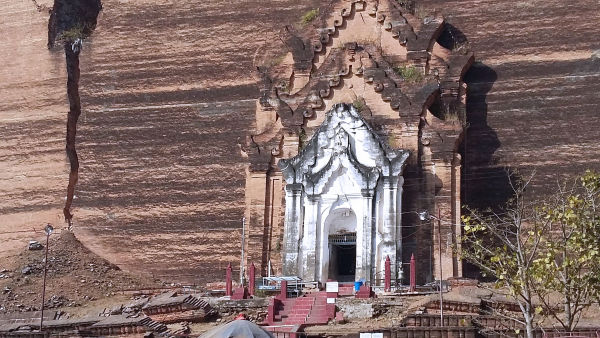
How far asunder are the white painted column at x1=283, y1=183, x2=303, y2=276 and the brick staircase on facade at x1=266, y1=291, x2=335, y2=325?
2.73m

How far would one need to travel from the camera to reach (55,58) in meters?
40.6

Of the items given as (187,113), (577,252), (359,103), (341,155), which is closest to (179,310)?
(341,155)

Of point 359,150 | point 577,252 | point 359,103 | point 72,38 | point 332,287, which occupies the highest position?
point 72,38

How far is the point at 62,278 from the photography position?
35.3 metres

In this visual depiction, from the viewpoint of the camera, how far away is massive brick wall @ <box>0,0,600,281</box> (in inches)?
1315

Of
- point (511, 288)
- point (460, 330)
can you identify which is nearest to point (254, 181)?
point (460, 330)

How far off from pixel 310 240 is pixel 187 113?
8726 millimetres

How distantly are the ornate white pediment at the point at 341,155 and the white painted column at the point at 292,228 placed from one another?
0.31 meters

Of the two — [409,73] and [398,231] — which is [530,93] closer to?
[409,73]

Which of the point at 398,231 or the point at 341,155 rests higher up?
the point at 341,155

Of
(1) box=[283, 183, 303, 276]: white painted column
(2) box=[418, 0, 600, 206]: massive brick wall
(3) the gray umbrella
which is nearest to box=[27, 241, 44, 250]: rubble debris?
(1) box=[283, 183, 303, 276]: white painted column

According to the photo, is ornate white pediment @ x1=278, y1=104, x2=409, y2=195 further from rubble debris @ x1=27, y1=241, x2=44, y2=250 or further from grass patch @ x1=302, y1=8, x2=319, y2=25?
rubble debris @ x1=27, y1=241, x2=44, y2=250

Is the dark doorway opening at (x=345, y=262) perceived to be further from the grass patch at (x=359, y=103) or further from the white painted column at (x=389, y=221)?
the grass patch at (x=359, y=103)

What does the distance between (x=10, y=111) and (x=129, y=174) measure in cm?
584
